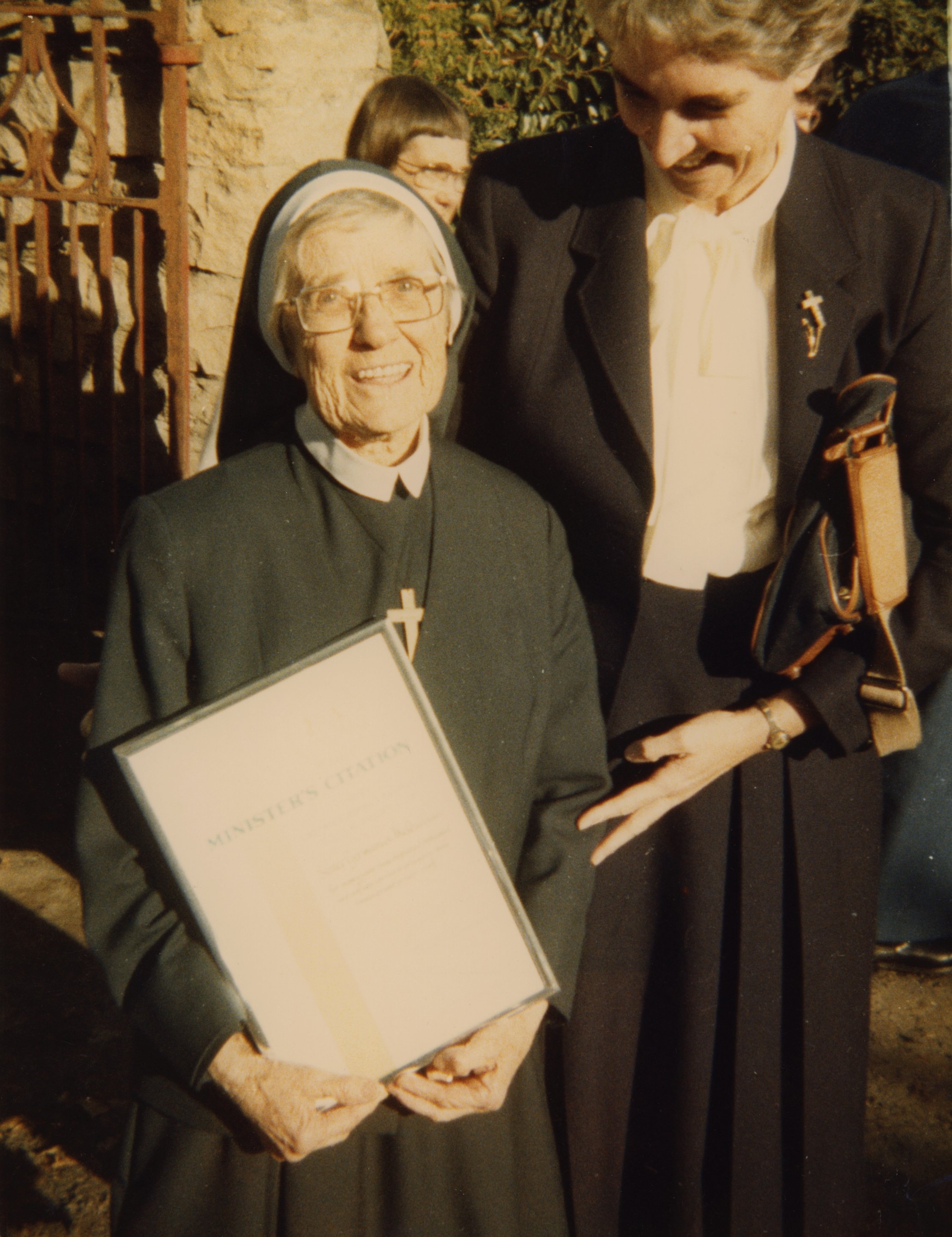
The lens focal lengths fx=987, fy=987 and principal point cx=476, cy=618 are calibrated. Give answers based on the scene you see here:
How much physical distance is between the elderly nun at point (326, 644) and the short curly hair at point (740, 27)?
1.38 feet

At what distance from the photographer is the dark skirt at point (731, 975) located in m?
1.92

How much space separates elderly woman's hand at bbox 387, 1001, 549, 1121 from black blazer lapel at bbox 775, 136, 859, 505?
110 cm

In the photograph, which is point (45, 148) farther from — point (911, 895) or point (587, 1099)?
point (911, 895)

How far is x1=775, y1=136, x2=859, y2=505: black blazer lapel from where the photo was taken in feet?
5.58

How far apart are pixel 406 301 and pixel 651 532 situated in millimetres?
617

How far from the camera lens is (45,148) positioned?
11.3 ft

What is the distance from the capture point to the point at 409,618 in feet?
5.14

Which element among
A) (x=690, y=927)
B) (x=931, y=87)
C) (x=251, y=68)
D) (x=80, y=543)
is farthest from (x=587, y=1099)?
(x=251, y=68)

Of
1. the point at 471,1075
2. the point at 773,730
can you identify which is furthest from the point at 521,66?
the point at 471,1075

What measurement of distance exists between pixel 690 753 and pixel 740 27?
118 cm

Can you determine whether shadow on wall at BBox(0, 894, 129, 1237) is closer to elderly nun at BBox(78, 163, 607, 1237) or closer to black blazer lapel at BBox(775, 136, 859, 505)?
elderly nun at BBox(78, 163, 607, 1237)

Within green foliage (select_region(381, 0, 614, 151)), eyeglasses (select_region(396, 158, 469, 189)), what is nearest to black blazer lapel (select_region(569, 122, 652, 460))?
eyeglasses (select_region(396, 158, 469, 189))

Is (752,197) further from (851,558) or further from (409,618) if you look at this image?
(409,618)

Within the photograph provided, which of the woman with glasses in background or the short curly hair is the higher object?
the short curly hair
